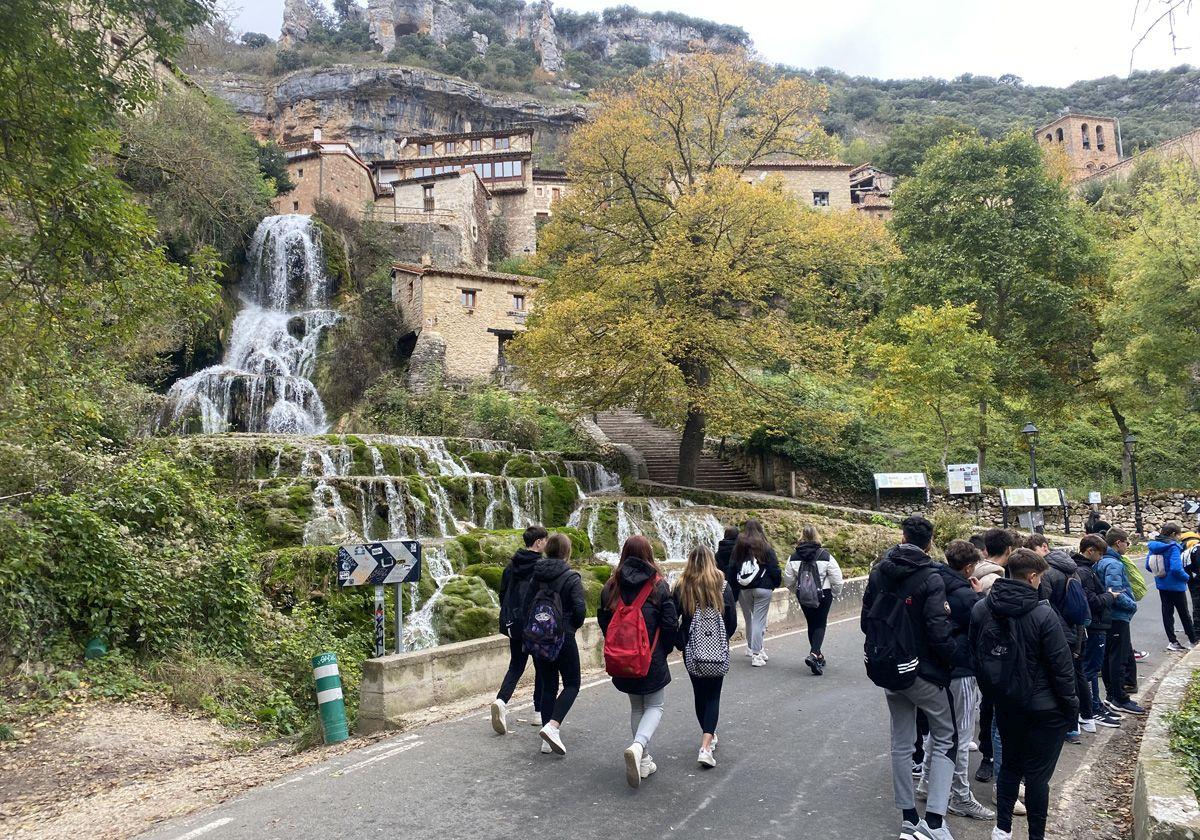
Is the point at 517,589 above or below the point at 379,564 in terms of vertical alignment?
below

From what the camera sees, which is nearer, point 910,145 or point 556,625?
point 556,625

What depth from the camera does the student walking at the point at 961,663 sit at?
16.6 ft

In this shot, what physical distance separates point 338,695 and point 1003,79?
14894cm

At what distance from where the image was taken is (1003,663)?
4488mm

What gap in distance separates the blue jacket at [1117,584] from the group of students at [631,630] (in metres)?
4.18

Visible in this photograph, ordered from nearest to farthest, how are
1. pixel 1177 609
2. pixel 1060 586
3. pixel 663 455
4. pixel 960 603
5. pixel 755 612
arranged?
pixel 960 603 → pixel 1060 586 → pixel 755 612 → pixel 1177 609 → pixel 663 455

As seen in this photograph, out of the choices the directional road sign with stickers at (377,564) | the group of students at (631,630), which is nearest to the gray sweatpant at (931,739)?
the group of students at (631,630)

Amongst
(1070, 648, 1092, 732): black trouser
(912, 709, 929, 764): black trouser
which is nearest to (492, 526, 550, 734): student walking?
(912, 709, 929, 764): black trouser

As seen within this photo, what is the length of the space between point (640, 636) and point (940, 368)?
25.7m

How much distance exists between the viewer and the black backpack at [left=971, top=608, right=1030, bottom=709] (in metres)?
4.42

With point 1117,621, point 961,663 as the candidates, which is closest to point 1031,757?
point 961,663

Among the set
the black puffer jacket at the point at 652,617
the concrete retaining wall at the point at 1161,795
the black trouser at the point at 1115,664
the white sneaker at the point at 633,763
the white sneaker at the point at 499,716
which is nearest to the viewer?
the concrete retaining wall at the point at 1161,795

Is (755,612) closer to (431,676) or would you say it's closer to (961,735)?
(431,676)

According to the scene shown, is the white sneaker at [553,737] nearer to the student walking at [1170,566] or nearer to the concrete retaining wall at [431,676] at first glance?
the concrete retaining wall at [431,676]
